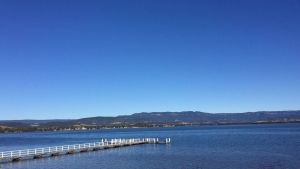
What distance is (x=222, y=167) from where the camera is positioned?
47.2 meters

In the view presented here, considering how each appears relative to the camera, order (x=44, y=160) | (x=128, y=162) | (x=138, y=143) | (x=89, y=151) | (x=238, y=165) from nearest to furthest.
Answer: (x=238, y=165), (x=128, y=162), (x=44, y=160), (x=89, y=151), (x=138, y=143)

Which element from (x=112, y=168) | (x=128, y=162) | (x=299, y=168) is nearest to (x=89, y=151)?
(x=128, y=162)

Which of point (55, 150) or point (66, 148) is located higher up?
point (55, 150)

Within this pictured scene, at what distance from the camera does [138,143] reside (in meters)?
96.9

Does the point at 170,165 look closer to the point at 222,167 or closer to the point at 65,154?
the point at 222,167

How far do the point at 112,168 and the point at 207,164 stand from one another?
1162 centimetres

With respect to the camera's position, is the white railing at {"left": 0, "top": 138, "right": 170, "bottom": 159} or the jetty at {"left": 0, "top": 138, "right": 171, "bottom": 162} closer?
the jetty at {"left": 0, "top": 138, "right": 171, "bottom": 162}

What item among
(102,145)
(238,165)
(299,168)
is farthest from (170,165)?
(102,145)

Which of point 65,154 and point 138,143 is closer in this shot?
point 65,154

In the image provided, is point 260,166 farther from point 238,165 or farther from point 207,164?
point 207,164

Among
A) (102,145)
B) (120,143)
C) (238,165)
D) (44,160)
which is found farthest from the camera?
(120,143)

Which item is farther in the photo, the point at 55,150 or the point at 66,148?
the point at 66,148

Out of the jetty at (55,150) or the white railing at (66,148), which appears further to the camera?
the white railing at (66,148)

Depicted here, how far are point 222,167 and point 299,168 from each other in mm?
8347
